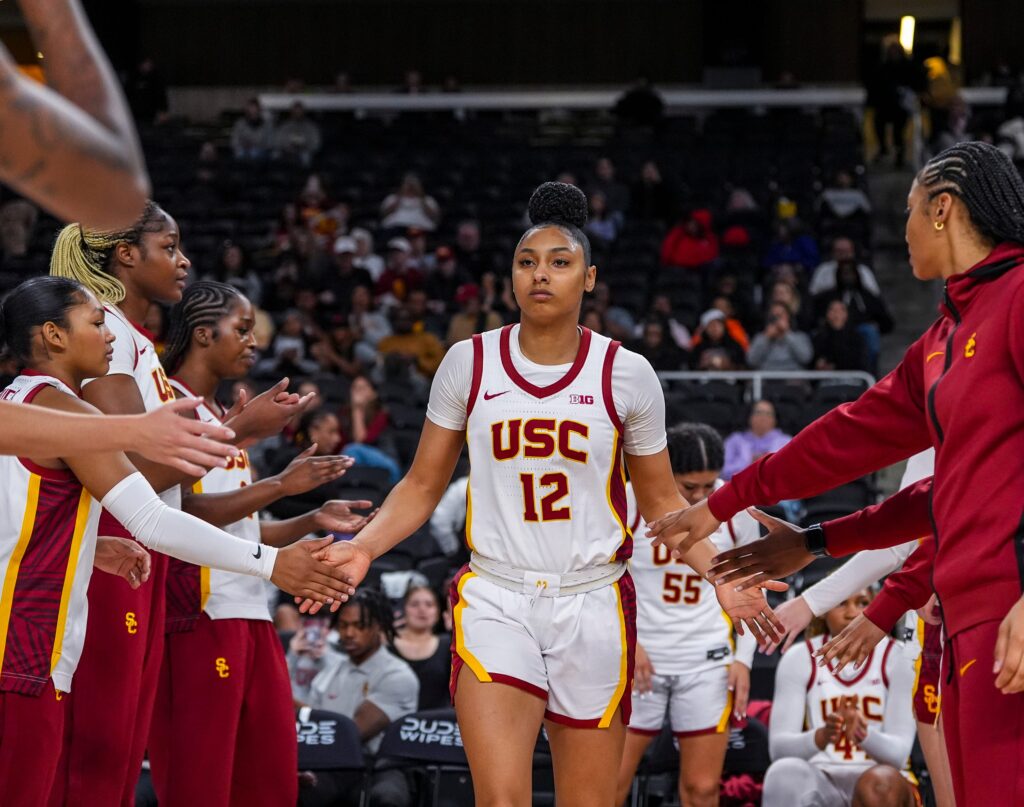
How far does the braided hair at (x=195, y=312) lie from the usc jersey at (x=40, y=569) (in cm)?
110

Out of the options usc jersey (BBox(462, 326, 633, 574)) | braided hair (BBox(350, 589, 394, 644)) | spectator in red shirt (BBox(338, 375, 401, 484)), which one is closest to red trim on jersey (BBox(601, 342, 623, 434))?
usc jersey (BBox(462, 326, 633, 574))

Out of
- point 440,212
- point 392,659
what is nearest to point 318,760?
point 392,659

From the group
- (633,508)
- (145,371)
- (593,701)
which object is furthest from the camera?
(633,508)

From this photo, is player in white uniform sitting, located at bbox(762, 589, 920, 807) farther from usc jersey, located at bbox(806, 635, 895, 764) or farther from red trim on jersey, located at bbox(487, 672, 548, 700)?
red trim on jersey, located at bbox(487, 672, 548, 700)

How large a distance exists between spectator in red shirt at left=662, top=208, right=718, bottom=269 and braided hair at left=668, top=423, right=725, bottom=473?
9470 mm

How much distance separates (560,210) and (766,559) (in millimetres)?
1331

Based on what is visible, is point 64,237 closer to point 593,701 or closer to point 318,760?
point 593,701

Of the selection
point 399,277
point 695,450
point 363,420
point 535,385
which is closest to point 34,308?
point 535,385

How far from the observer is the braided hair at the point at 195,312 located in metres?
5.26

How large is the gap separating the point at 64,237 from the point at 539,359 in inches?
70.1

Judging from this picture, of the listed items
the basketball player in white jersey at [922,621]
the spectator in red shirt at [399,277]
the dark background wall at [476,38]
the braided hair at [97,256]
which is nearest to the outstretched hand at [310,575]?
the braided hair at [97,256]

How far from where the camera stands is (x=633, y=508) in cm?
673

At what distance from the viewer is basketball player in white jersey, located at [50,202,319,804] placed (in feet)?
14.3

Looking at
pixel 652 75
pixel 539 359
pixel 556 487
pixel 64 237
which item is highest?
pixel 652 75
